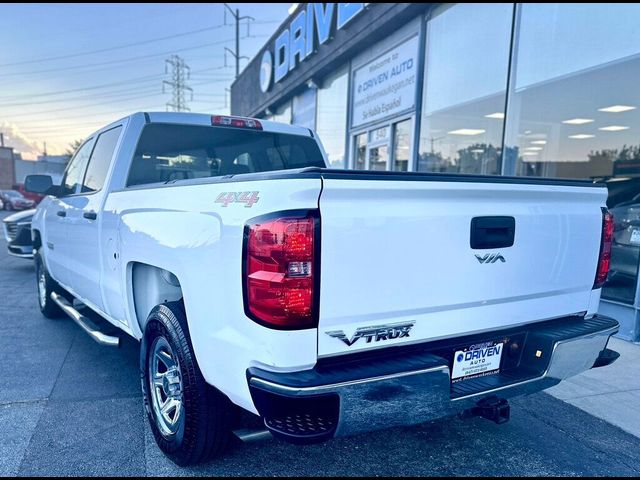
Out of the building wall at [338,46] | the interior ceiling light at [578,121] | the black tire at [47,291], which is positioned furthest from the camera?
the building wall at [338,46]

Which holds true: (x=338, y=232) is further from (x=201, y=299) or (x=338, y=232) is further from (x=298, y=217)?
(x=201, y=299)

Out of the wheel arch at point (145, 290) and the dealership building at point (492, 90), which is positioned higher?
the dealership building at point (492, 90)

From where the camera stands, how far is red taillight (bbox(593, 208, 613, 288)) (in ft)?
8.96

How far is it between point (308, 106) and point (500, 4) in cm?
757

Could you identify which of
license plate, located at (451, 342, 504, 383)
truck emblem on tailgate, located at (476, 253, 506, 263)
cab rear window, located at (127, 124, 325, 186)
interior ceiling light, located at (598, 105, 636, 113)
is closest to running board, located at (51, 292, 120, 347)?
cab rear window, located at (127, 124, 325, 186)

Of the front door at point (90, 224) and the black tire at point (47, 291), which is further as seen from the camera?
the black tire at point (47, 291)

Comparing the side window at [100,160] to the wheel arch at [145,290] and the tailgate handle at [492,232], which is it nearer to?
the wheel arch at [145,290]

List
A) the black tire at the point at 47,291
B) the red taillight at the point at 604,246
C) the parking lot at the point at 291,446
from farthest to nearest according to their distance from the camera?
the black tire at the point at 47,291
the red taillight at the point at 604,246
the parking lot at the point at 291,446

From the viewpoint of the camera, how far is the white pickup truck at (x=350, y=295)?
1.82 metres

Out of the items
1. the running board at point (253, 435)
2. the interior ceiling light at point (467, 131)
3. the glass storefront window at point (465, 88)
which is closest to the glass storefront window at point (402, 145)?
the glass storefront window at point (465, 88)

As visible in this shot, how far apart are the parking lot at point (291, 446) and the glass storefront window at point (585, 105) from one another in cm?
272

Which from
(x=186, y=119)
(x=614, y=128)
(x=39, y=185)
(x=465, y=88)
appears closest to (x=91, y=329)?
(x=186, y=119)

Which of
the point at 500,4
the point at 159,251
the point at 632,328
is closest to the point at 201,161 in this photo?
the point at 159,251

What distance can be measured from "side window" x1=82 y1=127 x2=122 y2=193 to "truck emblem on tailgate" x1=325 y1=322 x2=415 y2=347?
2671 mm
